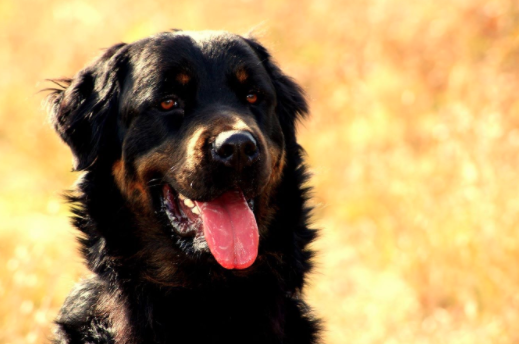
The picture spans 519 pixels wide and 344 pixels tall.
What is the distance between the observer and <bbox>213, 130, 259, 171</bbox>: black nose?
3.21m

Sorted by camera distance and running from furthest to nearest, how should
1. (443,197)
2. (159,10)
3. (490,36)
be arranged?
(159,10)
(490,36)
(443,197)

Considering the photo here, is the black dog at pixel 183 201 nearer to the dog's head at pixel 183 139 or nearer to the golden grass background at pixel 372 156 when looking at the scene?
the dog's head at pixel 183 139

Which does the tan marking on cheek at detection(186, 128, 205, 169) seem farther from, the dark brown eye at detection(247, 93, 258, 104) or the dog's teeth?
the dark brown eye at detection(247, 93, 258, 104)

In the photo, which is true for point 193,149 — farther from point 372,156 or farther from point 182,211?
point 372,156

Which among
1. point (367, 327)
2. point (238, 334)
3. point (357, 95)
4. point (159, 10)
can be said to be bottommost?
point (238, 334)

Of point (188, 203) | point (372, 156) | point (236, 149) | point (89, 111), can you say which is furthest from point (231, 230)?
point (372, 156)

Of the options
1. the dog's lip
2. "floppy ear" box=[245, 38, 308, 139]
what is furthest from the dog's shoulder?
"floppy ear" box=[245, 38, 308, 139]

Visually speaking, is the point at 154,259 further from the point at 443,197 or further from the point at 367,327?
the point at 443,197

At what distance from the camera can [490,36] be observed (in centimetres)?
955

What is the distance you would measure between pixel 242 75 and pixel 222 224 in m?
0.90

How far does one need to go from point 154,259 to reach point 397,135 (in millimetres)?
5781

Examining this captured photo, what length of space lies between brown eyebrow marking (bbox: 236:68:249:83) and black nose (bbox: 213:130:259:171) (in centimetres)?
60

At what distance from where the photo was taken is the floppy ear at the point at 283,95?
4109mm

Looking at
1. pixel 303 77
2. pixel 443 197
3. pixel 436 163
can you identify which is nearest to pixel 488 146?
pixel 443 197
